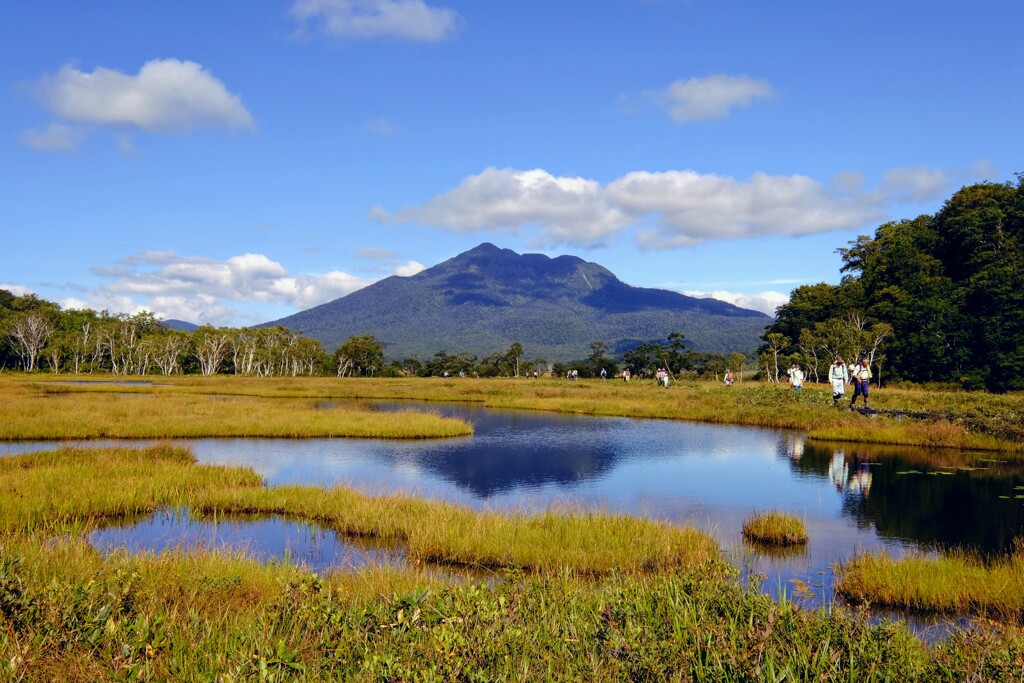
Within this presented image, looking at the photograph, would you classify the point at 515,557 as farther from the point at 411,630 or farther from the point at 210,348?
the point at 210,348

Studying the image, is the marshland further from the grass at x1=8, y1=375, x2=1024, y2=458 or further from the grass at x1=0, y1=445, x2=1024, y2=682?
the grass at x1=8, y1=375, x2=1024, y2=458

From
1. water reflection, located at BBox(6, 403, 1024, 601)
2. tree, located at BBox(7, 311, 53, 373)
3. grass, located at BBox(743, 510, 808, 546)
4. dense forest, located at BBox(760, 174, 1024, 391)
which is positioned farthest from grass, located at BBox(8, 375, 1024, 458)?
tree, located at BBox(7, 311, 53, 373)

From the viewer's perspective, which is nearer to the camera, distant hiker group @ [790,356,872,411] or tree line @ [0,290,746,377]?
distant hiker group @ [790,356,872,411]

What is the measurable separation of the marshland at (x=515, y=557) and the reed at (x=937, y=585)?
48 mm

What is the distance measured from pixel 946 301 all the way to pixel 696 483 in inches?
2293

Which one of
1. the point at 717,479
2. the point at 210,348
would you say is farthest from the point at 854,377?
the point at 210,348

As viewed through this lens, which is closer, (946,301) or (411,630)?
(411,630)

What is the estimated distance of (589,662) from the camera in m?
7.59

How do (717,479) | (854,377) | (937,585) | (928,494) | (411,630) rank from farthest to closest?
(854,377), (717,479), (928,494), (937,585), (411,630)

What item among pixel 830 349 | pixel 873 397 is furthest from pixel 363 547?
pixel 830 349

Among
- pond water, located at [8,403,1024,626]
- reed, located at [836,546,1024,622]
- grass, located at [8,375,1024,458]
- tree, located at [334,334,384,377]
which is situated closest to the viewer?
reed, located at [836,546,1024,622]

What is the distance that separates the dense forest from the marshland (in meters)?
32.1

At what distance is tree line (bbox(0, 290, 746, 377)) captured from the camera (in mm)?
136000

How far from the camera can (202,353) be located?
148625 mm
